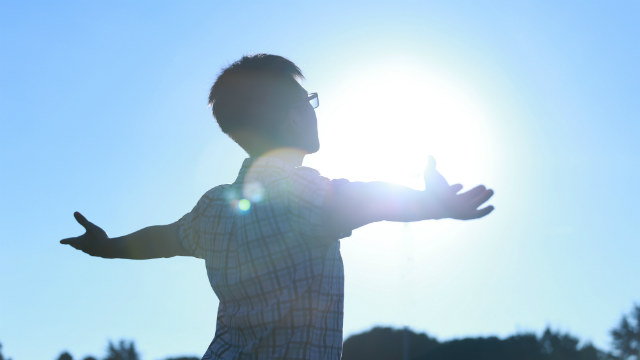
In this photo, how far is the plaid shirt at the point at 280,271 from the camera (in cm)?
286

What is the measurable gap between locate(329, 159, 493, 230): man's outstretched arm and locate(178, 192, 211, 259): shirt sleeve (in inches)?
31.2

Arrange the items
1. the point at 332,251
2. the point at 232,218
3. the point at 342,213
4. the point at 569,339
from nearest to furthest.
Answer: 1. the point at 342,213
2. the point at 332,251
3. the point at 232,218
4. the point at 569,339

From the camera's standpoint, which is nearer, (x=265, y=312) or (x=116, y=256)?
(x=265, y=312)

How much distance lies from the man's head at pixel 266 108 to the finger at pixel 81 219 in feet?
3.24

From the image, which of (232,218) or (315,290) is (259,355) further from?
(232,218)

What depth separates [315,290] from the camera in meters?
2.89

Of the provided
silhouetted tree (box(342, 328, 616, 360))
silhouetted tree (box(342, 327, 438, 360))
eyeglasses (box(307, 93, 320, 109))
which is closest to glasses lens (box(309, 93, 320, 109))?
eyeglasses (box(307, 93, 320, 109))

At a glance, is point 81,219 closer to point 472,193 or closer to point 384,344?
point 472,193

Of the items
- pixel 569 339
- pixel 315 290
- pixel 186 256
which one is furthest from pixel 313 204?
pixel 569 339

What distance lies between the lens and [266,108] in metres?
3.20

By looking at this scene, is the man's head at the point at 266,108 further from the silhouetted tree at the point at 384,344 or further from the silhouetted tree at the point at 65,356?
the silhouetted tree at the point at 384,344

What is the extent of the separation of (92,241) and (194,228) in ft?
2.31

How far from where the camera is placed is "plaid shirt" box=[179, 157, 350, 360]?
2863 millimetres

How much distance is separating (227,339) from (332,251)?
0.60 metres
